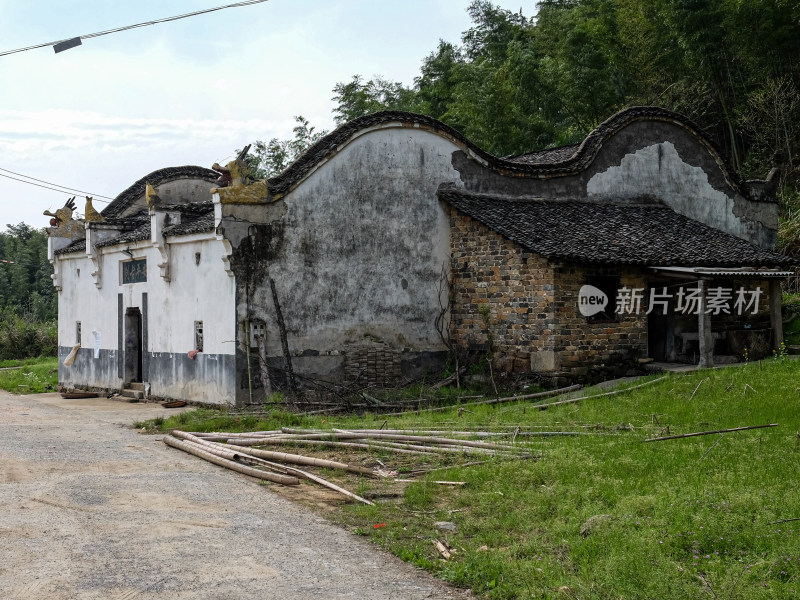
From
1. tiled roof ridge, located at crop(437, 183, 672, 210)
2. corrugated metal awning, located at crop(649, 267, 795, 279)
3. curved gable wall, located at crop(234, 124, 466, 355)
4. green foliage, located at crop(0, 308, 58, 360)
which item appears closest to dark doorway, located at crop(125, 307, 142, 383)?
curved gable wall, located at crop(234, 124, 466, 355)

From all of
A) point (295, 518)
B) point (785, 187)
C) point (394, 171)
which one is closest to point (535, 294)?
point (394, 171)

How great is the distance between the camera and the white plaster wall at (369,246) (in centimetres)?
1673

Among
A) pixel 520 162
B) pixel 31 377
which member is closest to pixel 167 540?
pixel 520 162

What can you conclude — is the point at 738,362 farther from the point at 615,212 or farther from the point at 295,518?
the point at 295,518

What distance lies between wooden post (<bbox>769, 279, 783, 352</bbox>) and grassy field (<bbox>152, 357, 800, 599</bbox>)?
6033 mm

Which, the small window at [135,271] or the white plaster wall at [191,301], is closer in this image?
the white plaster wall at [191,301]

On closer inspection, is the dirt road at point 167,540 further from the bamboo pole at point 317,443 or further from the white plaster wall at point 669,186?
the white plaster wall at point 669,186

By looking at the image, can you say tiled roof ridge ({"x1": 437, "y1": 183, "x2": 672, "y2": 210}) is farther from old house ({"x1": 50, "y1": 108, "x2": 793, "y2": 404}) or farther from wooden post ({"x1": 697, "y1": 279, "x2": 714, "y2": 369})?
wooden post ({"x1": 697, "y1": 279, "x2": 714, "y2": 369})

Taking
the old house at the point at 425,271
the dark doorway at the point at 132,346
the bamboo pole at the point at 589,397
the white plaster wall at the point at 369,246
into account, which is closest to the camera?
the bamboo pole at the point at 589,397

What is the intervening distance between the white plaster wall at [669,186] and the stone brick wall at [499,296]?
3.83 metres

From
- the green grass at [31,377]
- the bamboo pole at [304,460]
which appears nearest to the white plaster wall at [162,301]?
the green grass at [31,377]

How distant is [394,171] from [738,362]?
7.95 m

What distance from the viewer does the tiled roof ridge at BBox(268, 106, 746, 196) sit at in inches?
659

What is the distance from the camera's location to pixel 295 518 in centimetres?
785
